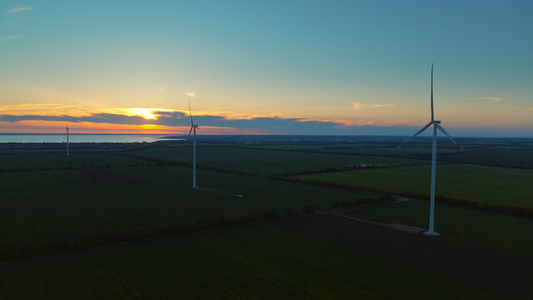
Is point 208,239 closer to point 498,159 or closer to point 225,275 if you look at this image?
point 225,275

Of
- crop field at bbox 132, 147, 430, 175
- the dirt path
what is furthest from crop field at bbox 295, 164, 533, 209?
the dirt path

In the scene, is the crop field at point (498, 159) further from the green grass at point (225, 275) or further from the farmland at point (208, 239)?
the green grass at point (225, 275)

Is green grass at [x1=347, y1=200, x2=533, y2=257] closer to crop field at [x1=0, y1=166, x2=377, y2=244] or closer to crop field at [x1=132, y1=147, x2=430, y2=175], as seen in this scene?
crop field at [x1=0, y1=166, x2=377, y2=244]

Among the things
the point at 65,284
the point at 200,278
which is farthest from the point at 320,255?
the point at 65,284

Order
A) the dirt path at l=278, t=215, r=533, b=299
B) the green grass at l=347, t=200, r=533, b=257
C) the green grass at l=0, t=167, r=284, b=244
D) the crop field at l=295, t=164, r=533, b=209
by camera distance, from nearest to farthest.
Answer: the dirt path at l=278, t=215, r=533, b=299, the green grass at l=347, t=200, r=533, b=257, the green grass at l=0, t=167, r=284, b=244, the crop field at l=295, t=164, r=533, b=209

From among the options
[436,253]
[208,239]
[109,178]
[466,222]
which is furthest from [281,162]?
[436,253]
